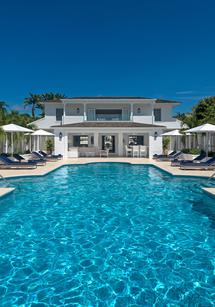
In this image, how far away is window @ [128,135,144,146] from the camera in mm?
30031

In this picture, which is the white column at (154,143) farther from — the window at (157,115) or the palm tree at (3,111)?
the palm tree at (3,111)

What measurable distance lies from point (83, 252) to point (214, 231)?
3543mm

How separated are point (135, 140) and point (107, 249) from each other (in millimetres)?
25357

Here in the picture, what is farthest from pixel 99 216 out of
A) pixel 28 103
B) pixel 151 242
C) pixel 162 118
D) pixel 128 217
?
pixel 28 103

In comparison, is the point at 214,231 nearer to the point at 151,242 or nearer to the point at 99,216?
the point at 151,242

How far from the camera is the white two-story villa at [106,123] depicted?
1047 inches

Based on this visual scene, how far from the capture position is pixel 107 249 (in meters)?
5.95

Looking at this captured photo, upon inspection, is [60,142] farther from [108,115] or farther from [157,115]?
[157,115]

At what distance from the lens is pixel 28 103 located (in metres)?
59.6

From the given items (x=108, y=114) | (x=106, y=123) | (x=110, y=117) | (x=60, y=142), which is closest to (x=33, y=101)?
(x=108, y=114)

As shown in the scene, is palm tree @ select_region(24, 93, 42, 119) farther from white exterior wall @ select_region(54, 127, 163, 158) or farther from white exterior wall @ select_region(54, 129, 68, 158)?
white exterior wall @ select_region(54, 127, 163, 158)

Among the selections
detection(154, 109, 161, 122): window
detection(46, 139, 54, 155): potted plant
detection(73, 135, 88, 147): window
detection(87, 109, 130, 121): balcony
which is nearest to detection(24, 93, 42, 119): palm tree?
detection(46, 139, 54, 155): potted plant

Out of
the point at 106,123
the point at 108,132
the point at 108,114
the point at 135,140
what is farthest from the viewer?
the point at 135,140

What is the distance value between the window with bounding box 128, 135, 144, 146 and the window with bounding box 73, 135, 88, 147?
525cm
